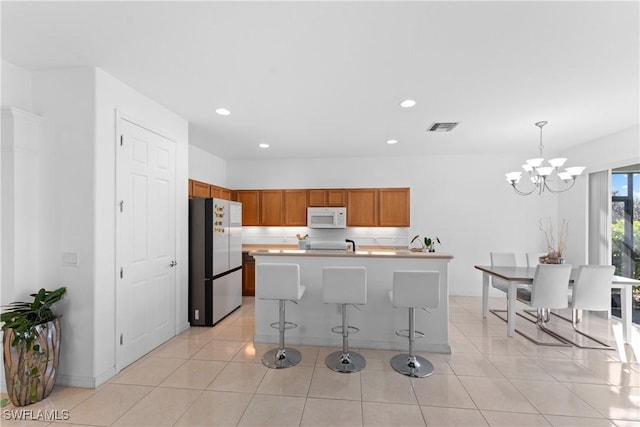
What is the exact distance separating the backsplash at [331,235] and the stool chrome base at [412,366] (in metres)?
2.98

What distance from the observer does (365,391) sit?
2504 mm

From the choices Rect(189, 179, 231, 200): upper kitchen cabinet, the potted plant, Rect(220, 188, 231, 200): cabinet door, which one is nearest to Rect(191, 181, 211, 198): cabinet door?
Rect(189, 179, 231, 200): upper kitchen cabinet

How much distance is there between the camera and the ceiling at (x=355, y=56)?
1824 mm

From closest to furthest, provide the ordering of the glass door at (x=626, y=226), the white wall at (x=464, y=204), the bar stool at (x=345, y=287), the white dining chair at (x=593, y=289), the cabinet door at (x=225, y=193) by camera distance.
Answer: the bar stool at (x=345, y=287) < the white dining chair at (x=593, y=289) < the glass door at (x=626, y=226) < the white wall at (x=464, y=204) < the cabinet door at (x=225, y=193)

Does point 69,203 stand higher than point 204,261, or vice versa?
point 69,203

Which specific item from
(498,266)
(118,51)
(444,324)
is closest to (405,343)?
(444,324)

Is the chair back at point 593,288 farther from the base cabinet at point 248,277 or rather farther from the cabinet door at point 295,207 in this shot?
the base cabinet at point 248,277

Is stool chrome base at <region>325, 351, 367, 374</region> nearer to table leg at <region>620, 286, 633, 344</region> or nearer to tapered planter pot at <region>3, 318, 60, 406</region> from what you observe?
tapered planter pot at <region>3, 318, 60, 406</region>

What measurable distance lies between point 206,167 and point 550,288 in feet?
18.3

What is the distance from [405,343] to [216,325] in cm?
254

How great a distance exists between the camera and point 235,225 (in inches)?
186

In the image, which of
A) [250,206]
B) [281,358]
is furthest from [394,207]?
[281,358]

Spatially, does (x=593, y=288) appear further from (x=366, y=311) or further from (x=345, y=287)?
(x=345, y=287)

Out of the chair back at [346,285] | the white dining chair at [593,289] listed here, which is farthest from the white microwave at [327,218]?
the white dining chair at [593,289]
